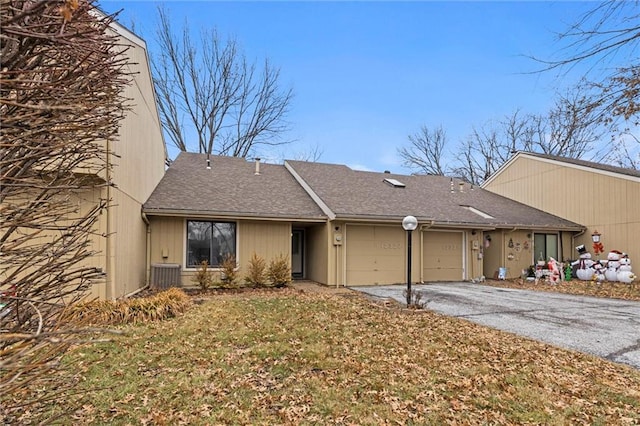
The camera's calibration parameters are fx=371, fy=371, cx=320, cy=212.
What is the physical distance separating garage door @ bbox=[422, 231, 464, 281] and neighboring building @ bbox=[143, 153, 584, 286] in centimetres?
4

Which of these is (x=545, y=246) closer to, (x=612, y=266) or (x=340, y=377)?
(x=612, y=266)

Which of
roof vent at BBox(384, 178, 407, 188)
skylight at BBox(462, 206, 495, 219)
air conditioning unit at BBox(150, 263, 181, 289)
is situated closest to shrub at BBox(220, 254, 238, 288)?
air conditioning unit at BBox(150, 263, 181, 289)

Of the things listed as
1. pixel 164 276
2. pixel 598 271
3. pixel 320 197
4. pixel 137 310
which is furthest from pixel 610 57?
pixel 598 271

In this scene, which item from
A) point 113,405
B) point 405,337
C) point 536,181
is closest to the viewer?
point 113,405

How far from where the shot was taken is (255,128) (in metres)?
24.2

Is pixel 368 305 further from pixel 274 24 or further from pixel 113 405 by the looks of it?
pixel 274 24

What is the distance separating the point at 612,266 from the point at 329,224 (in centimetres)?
1077

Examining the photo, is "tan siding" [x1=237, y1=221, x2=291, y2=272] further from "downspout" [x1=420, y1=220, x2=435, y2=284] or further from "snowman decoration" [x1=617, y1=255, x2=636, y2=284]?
"snowman decoration" [x1=617, y1=255, x2=636, y2=284]

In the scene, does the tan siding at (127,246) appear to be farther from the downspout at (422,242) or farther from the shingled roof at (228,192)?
the downspout at (422,242)

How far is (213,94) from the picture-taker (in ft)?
75.9

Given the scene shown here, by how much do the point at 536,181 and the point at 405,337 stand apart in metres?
15.0

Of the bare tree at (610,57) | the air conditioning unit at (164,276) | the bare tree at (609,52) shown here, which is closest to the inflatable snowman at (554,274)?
the bare tree at (610,57)

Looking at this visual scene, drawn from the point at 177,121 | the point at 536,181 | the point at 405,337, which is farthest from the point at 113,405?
the point at 177,121

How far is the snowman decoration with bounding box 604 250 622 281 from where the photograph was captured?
13555mm
